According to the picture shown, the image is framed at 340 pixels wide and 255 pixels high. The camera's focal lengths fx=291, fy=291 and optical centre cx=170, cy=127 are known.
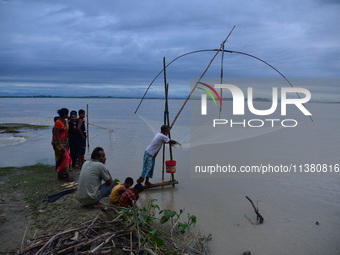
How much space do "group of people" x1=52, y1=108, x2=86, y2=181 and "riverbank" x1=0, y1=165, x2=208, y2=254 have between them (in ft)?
1.13

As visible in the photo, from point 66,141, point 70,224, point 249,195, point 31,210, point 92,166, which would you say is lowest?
point 249,195

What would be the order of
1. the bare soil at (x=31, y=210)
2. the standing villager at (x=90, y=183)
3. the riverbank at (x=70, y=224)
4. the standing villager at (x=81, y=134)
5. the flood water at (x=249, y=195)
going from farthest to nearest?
the standing villager at (x=81, y=134) → the flood water at (x=249, y=195) → the standing villager at (x=90, y=183) → the bare soil at (x=31, y=210) → the riverbank at (x=70, y=224)

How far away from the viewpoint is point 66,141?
565 centimetres

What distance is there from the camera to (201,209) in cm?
507

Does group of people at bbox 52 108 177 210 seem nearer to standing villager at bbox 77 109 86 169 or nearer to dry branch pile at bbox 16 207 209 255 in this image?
standing villager at bbox 77 109 86 169

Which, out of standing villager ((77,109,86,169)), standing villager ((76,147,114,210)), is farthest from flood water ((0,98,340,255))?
standing villager ((76,147,114,210))

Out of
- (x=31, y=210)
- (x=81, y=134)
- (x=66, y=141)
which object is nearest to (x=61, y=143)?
(x=66, y=141)

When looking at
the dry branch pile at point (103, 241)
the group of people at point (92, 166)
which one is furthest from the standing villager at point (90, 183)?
the dry branch pile at point (103, 241)

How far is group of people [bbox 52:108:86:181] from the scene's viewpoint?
5.39 metres

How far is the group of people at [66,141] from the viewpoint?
5395mm

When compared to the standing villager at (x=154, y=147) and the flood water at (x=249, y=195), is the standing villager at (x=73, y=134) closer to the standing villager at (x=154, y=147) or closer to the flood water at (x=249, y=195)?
the flood water at (x=249, y=195)

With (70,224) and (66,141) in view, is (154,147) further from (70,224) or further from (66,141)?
(70,224)

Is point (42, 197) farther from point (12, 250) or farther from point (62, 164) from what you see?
point (12, 250)

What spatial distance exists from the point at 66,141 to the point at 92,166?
6.36 feet
